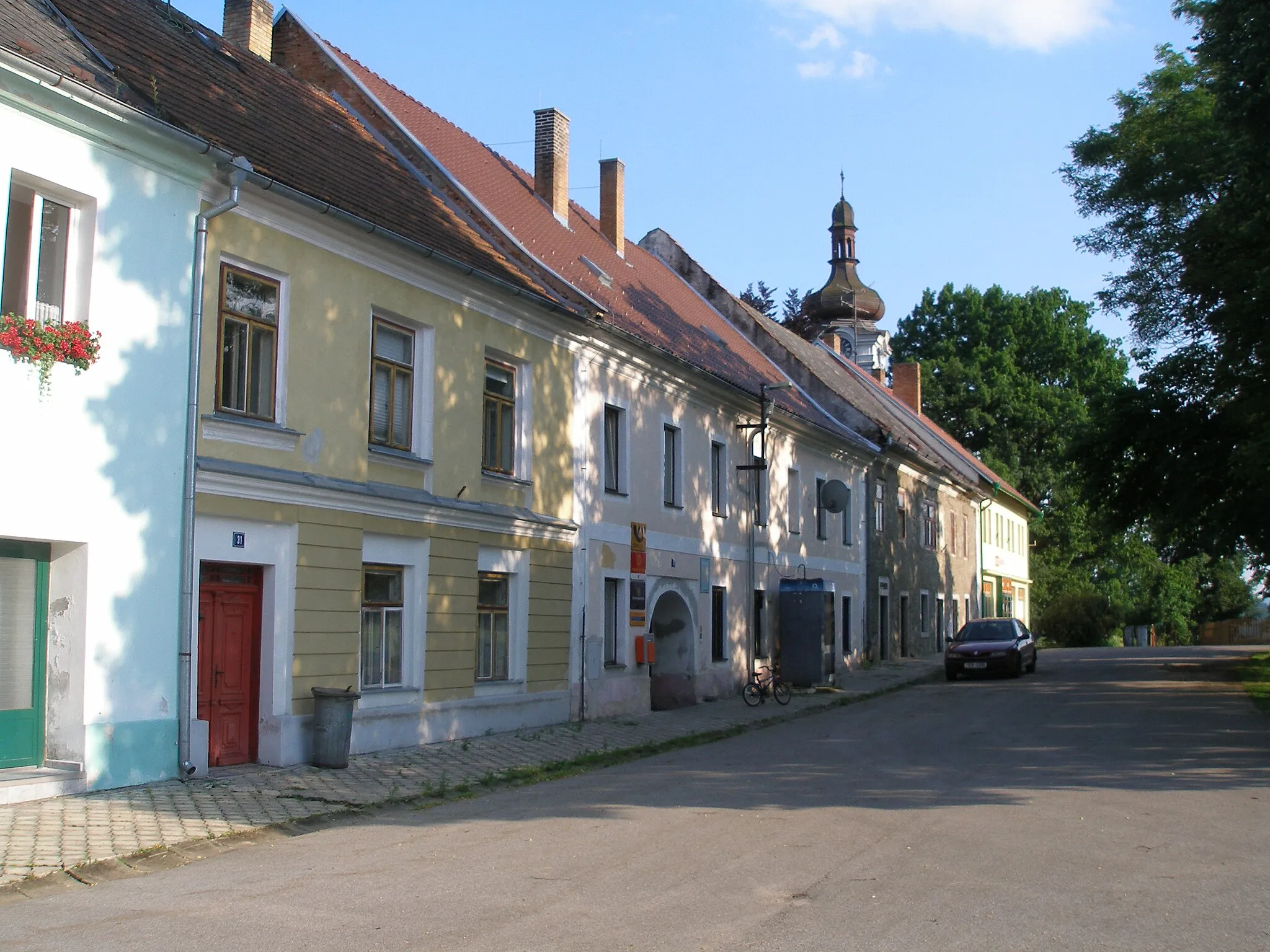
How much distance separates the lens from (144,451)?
1145cm

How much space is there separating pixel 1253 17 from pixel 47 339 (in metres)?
14.5

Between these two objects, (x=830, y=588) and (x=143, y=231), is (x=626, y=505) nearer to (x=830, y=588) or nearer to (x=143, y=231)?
(x=830, y=588)

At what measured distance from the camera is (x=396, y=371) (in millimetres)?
15242

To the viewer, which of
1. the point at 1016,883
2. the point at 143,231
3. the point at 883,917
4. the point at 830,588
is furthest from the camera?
the point at 830,588

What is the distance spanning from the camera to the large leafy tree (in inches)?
853

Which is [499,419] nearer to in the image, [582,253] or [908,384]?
[582,253]

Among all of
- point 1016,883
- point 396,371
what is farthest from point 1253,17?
point 1016,883

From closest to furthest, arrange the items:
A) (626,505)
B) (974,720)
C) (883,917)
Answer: (883,917) < (974,720) < (626,505)

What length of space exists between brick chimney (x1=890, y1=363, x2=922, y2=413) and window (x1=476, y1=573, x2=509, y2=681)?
38.7m

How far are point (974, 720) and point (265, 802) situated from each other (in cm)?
1137

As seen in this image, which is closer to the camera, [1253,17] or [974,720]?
[1253,17]

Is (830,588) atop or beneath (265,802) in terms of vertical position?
atop

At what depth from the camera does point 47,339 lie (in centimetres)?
1045

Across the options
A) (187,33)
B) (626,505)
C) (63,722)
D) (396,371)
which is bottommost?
(63,722)
